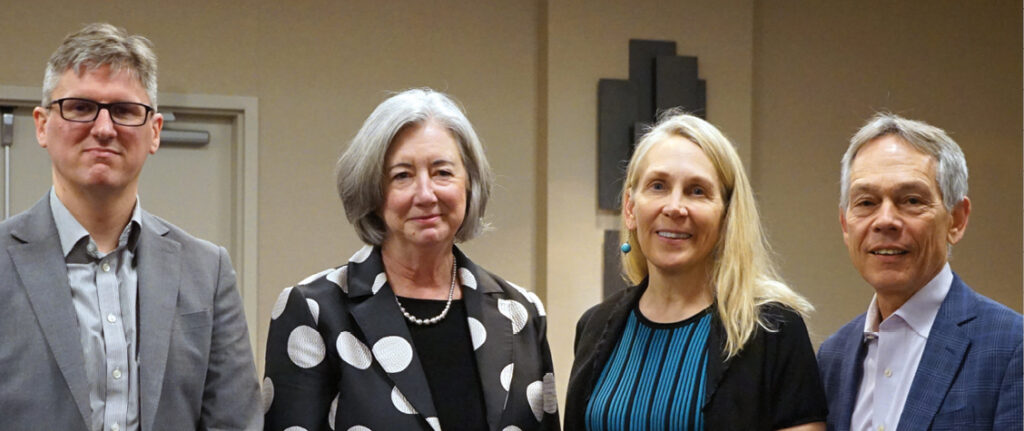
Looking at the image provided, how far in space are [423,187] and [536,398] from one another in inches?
20.2

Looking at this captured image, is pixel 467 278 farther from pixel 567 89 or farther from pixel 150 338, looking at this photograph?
pixel 567 89

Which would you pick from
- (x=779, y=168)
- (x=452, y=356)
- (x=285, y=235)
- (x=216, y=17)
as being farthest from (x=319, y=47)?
(x=452, y=356)

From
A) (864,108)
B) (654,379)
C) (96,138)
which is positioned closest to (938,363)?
(654,379)

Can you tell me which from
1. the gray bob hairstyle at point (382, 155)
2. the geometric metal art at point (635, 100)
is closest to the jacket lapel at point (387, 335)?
the gray bob hairstyle at point (382, 155)

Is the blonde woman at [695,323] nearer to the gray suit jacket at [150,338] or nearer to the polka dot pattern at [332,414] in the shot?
the polka dot pattern at [332,414]

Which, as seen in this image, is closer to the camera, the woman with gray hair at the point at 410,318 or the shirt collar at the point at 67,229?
the shirt collar at the point at 67,229

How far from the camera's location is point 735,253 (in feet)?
7.07

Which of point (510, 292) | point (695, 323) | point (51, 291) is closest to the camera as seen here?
point (51, 291)

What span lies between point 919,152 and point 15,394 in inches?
67.7

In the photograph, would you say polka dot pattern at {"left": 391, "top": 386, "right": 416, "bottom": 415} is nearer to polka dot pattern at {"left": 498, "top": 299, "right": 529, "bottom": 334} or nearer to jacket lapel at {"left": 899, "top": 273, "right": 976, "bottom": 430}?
polka dot pattern at {"left": 498, "top": 299, "right": 529, "bottom": 334}

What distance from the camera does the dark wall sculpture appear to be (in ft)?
15.7

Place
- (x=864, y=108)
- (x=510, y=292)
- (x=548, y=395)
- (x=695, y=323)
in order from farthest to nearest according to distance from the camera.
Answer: (x=864, y=108)
(x=510, y=292)
(x=548, y=395)
(x=695, y=323)

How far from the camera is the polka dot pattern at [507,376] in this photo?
2.21 meters

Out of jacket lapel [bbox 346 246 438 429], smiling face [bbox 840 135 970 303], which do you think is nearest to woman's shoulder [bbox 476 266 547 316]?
jacket lapel [bbox 346 246 438 429]
